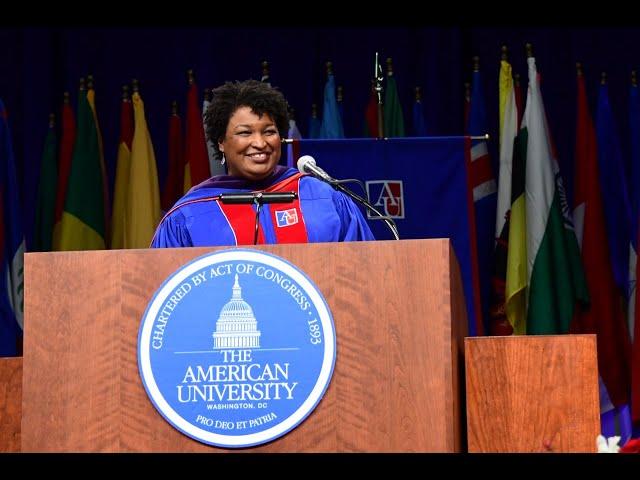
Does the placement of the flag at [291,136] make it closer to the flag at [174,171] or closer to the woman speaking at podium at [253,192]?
the flag at [174,171]

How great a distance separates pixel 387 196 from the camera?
21.2 feet

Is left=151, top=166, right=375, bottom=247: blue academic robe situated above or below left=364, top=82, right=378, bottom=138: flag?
below

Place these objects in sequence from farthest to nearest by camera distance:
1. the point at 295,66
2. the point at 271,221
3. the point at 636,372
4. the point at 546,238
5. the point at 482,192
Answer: the point at 295,66, the point at 482,192, the point at 546,238, the point at 636,372, the point at 271,221

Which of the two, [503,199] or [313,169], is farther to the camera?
[503,199]

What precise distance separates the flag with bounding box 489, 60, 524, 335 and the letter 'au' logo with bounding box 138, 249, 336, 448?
3.46 metres

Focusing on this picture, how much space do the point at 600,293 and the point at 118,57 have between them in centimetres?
285

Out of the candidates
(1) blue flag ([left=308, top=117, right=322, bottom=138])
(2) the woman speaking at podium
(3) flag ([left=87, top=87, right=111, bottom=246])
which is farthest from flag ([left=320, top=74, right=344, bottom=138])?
(2) the woman speaking at podium

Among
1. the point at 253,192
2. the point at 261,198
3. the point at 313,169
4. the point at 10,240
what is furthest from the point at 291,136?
the point at 261,198

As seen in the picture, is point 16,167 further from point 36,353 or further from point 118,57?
point 36,353

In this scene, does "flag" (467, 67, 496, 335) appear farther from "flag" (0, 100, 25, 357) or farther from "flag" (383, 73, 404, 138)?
"flag" (0, 100, 25, 357)

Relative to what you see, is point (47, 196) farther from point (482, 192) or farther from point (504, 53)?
point (504, 53)

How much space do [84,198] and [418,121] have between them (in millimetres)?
1738

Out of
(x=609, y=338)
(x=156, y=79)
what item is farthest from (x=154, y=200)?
(x=609, y=338)

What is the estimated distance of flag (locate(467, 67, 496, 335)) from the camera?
21.8 feet
